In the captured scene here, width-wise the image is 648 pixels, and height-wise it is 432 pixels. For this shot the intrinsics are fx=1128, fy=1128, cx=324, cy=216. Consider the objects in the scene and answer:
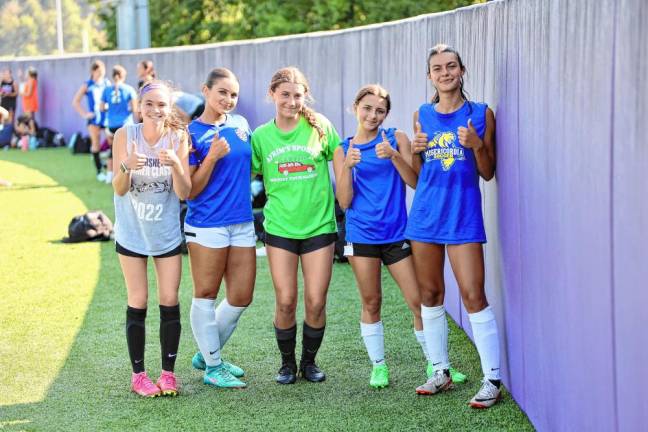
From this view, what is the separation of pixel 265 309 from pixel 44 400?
9.76ft

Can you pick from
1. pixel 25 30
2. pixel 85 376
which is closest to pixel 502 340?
pixel 85 376

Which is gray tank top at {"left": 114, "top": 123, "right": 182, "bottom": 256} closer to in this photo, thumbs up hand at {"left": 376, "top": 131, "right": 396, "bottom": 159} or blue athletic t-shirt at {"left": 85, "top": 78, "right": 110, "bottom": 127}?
thumbs up hand at {"left": 376, "top": 131, "right": 396, "bottom": 159}

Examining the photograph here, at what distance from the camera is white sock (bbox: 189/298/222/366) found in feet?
21.8

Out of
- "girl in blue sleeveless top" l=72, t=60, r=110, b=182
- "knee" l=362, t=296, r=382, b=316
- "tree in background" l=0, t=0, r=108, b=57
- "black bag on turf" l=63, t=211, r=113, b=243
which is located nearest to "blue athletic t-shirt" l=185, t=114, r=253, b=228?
"knee" l=362, t=296, r=382, b=316

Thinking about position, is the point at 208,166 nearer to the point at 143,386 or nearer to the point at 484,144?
the point at 143,386

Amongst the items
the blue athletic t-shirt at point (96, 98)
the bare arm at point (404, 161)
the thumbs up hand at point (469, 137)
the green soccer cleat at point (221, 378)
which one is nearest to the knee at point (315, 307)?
the green soccer cleat at point (221, 378)

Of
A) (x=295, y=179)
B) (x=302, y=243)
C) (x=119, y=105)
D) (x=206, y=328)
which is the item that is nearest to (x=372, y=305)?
(x=302, y=243)

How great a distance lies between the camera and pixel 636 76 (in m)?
3.88

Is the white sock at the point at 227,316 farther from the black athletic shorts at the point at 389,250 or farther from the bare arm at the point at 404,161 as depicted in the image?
the bare arm at the point at 404,161

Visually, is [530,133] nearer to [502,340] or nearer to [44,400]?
[502,340]

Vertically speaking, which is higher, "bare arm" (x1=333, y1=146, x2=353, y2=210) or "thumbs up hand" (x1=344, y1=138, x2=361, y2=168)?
"thumbs up hand" (x1=344, y1=138, x2=361, y2=168)

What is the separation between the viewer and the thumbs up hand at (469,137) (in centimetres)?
598

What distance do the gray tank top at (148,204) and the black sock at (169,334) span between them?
1.24ft

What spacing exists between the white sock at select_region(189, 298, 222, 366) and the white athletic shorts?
0.37m
